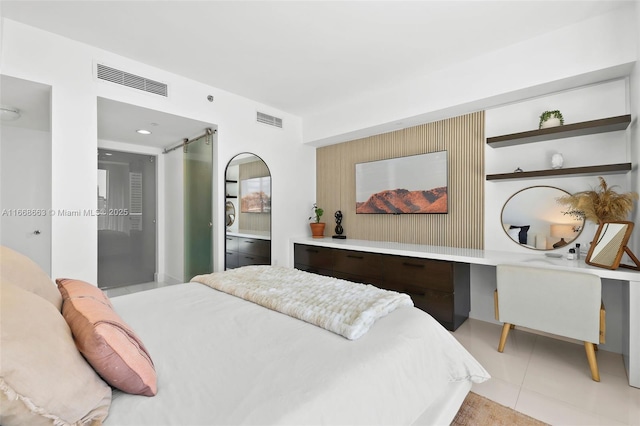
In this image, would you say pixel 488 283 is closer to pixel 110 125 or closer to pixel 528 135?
pixel 528 135

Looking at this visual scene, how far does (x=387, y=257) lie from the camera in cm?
316

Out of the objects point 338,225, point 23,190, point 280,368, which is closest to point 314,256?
point 338,225

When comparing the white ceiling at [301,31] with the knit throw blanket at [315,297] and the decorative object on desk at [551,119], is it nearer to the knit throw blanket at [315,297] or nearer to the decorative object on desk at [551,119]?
the decorative object on desk at [551,119]

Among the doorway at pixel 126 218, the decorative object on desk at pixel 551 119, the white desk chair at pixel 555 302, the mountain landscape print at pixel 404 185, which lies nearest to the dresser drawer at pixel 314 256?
the mountain landscape print at pixel 404 185

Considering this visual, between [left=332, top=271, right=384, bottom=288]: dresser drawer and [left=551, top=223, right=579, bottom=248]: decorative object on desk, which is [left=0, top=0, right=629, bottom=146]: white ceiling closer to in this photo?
[left=551, top=223, right=579, bottom=248]: decorative object on desk

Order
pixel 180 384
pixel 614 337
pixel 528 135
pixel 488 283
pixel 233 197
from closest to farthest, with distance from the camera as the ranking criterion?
pixel 180 384, pixel 614 337, pixel 528 135, pixel 488 283, pixel 233 197

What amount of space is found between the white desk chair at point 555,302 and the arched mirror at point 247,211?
2.76 meters

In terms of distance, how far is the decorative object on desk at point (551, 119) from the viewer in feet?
8.13

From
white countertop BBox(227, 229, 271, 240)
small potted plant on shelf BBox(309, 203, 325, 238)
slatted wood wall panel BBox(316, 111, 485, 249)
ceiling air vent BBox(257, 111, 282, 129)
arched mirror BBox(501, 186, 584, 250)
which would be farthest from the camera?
small potted plant on shelf BBox(309, 203, 325, 238)

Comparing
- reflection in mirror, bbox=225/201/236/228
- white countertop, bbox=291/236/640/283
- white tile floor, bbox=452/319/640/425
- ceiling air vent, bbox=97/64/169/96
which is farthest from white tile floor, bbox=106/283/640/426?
ceiling air vent, bbox=97/64/169/96

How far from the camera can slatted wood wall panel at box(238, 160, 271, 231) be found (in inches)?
147

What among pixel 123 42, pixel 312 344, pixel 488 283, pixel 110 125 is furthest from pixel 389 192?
pixel 110 125

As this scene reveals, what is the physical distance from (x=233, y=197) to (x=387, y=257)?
2023mm

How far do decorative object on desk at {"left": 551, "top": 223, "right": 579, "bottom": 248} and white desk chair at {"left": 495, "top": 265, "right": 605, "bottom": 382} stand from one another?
0.74 meters
